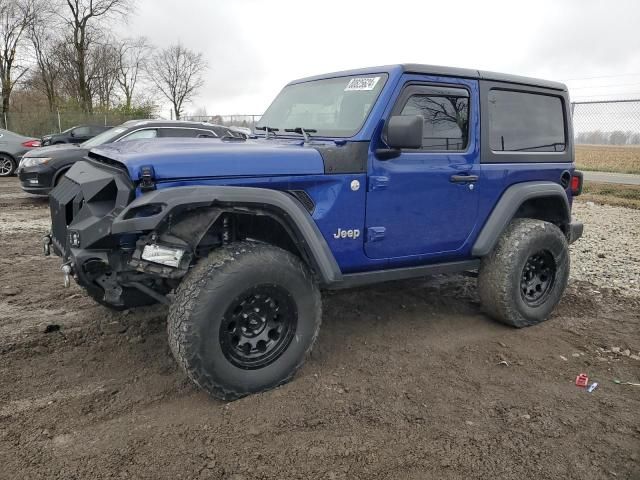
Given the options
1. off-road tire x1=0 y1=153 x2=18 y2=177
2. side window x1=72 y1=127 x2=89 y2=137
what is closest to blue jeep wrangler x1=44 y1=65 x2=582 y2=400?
off-road tire x1=0 y1=153 x2=18 y2=177

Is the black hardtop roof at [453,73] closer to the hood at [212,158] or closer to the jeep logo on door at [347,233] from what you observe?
the hood at [212,158]

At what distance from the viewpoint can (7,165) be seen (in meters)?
13.4

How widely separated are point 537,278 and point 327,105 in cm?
236

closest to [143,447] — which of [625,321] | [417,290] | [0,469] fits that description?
[0,469]

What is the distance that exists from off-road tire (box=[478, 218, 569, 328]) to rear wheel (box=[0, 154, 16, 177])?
43.4ft

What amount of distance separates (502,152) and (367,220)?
4.74ft

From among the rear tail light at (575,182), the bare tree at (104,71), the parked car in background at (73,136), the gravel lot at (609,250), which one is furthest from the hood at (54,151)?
the bare tree at (104,71)

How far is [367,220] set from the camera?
3.38 m

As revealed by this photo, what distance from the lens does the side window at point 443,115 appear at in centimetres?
365

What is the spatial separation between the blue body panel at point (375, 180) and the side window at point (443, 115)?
6 cm

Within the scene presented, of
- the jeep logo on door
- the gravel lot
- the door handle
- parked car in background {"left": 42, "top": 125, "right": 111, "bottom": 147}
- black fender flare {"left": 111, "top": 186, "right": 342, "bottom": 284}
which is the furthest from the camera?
parked car in background {"left": 42, "top": 125, "right": 111, "bottom": 147}

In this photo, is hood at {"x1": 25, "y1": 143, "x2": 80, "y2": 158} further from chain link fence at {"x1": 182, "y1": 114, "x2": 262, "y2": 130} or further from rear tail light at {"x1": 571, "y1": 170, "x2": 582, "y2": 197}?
rear tail light at {"x1": 571, "y1": 170, "x2": 582, "y2": 197}

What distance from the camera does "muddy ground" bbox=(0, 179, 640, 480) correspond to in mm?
2453

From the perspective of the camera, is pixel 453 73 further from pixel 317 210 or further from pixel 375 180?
pixel 317 210
